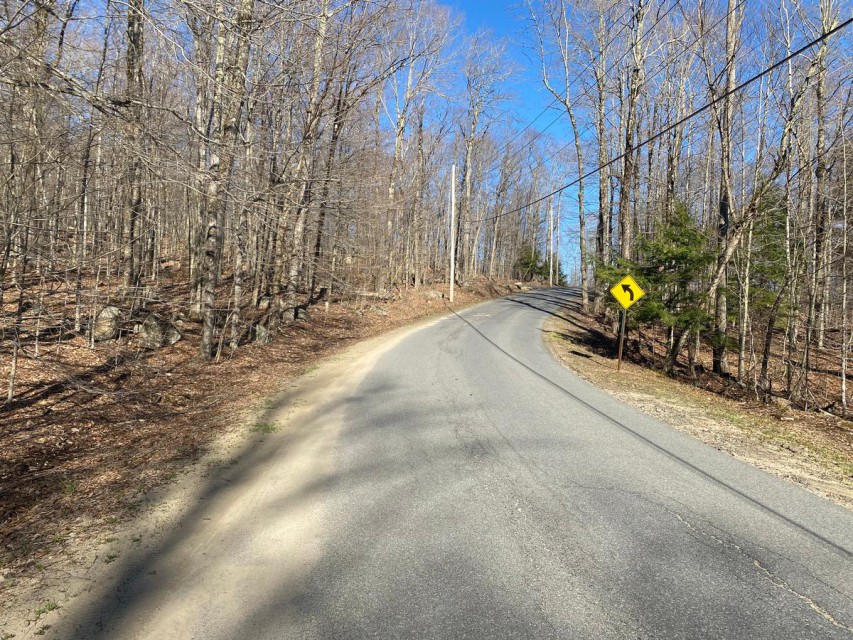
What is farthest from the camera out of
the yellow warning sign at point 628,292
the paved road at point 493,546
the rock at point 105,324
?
the yellow warning sign at point 628,292

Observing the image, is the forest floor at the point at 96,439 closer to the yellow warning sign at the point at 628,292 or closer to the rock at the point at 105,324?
the rock at the point at 105,324

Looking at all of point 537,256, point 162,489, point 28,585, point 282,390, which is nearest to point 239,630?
point 28,585

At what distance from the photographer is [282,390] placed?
909 cm

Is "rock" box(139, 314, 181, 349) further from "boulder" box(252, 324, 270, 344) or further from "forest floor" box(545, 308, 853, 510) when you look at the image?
"forest floor" box(545, 308, 853, 510)

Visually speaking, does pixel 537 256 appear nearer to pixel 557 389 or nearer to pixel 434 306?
pixel 434 306

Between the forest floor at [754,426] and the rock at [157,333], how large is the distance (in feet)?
33.8

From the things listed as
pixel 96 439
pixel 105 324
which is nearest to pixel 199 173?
pixel 96 439

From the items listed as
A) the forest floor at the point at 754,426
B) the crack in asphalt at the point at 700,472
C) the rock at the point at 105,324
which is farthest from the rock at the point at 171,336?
the forest floor at the point at 754,426

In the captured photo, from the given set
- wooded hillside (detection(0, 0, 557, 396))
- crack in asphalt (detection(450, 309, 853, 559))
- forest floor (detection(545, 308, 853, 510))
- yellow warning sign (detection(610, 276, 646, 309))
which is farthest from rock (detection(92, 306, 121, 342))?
yellow warning sign (detection(610, 276, 646, 309))

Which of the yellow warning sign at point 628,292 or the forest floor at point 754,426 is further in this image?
the yellow warning sign at point 628,292

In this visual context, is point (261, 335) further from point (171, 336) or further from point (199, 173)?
point (199, 173)

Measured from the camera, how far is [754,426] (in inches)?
303

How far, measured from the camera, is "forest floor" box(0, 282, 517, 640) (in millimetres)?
3490

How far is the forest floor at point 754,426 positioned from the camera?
558 centimetres
